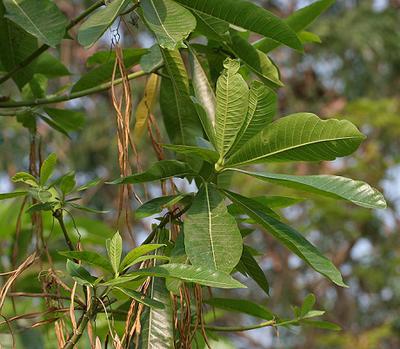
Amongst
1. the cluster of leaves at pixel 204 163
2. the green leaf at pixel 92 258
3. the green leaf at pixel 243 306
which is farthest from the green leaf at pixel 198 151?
the green leaf at pixel 243 306

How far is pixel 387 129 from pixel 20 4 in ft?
12.5

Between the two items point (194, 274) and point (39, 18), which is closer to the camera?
point (194, 274)

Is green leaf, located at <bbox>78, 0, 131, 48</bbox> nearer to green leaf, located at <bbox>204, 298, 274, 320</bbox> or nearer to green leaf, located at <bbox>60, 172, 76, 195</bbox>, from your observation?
green leaf, located at <bbox>60, 172, 76, 195</bbox>

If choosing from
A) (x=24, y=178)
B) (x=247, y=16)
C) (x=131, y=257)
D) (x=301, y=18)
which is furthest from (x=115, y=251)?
(x=301, y=18)

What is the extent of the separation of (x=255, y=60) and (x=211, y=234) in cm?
22

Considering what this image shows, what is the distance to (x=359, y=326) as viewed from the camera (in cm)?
507

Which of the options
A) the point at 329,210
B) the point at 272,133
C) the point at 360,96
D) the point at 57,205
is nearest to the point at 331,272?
the point at 272,133

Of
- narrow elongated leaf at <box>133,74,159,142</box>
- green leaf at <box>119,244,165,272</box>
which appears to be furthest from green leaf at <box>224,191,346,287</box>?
narrow elongated leaf at <box>133,74,159,142</box>

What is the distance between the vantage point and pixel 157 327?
65cm

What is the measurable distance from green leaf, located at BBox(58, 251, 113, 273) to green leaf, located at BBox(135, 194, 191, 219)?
7 cm

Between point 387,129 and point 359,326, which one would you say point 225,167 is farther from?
point 359,326

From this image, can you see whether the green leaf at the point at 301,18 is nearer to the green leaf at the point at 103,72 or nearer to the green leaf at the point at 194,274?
the green leaf at the point at 103,72

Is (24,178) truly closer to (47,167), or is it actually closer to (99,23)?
(47,167)

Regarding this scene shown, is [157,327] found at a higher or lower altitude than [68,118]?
lower
